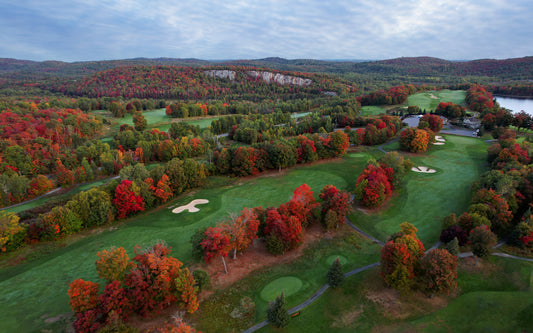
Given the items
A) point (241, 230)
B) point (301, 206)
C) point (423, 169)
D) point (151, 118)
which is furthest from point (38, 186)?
point (423, 169)

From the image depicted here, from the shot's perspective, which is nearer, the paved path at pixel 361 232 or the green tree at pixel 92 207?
the paved path at pixel 361 232

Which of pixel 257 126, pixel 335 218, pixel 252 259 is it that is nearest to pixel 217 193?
pixel 252 259

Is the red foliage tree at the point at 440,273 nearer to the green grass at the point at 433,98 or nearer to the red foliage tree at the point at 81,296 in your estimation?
the red foliage tree at the point at 81,296

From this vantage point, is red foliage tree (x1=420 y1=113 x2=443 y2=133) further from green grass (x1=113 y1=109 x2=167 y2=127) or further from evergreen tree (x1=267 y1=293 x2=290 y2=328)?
green grass (x1=113 y1=109 x2=167 y2=127)

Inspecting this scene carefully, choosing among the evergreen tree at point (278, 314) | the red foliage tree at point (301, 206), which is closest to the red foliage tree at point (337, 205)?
the red foliage tree at point (301, 206)

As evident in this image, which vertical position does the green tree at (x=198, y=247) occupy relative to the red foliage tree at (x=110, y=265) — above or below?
below

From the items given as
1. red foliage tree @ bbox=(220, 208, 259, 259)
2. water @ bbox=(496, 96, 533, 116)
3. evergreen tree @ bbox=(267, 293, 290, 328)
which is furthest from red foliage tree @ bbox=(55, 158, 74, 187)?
water @ bbox=(496, 96, 533, 116)

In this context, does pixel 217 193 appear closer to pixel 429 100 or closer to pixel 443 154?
pixel 443 154
